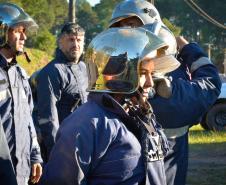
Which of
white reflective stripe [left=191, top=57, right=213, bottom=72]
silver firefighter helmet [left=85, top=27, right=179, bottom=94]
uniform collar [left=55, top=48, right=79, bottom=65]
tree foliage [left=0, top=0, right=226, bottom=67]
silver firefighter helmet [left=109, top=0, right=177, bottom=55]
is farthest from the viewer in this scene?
tree foliage [left=0, top=0, right=226, bottom=67]

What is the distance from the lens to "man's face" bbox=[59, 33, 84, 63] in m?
5.97

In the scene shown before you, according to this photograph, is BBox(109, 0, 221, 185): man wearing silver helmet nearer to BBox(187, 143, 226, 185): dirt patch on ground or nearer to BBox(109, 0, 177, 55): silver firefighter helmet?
BBox(109, 0, 177, 55): silver firefighter helmet

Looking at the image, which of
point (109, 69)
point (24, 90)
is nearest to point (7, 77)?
point (24, 90)

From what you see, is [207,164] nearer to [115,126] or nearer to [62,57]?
[62,57]

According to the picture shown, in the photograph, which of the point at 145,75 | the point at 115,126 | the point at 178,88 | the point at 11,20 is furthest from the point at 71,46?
the point at 115,126

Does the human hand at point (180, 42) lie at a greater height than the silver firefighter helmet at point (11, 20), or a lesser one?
greater

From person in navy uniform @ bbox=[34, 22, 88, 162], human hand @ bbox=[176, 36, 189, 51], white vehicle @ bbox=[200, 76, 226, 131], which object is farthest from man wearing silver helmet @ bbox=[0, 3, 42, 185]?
white vehicle @ bbox=[200, 76, 226, 131]

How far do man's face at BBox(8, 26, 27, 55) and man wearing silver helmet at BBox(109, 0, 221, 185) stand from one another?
1109 mm

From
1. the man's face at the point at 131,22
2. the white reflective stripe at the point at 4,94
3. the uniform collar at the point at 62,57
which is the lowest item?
the uniform collar at the point at 62,57

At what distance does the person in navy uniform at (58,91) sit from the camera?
5.57 metres

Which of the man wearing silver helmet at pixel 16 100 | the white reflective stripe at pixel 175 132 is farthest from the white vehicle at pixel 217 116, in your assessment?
the white reflective stripe at pixel 175 132

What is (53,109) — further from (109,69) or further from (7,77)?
(109,69)

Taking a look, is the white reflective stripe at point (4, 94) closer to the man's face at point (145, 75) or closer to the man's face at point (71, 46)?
the man's face at point (71, 46)

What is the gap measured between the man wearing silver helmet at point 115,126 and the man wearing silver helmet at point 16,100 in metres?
1.66
